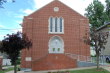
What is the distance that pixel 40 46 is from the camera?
105 ft

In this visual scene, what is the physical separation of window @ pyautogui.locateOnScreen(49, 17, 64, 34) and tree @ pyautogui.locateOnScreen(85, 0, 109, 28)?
17.3 meters

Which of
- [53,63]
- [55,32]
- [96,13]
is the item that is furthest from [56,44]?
[96,13]

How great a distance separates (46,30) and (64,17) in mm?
3516

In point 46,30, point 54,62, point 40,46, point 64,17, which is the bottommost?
point 54,62

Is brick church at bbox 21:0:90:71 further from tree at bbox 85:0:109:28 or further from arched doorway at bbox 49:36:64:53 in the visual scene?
tree at bbox 85:0:109:28

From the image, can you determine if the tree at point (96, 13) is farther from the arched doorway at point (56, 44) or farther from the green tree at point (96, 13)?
the arched doorway at point (56, 44)

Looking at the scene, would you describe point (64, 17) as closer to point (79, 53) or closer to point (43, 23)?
point (43, 23)

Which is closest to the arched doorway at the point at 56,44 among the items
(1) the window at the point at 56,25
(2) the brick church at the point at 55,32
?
(2) the brick church at the point at 55,32

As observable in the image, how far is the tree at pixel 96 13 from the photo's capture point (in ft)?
160

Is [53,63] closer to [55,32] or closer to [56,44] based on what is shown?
[56,44]

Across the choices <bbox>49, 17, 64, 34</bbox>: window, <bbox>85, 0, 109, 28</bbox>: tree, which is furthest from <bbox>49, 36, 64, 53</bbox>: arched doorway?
<bbox>85, 0, 109, 28</bbox>: tree

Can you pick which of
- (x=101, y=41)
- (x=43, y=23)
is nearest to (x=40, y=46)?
(x=43, y=23)

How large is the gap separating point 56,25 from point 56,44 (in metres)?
2.92

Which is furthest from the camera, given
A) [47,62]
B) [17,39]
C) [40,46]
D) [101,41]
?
[40,46]
